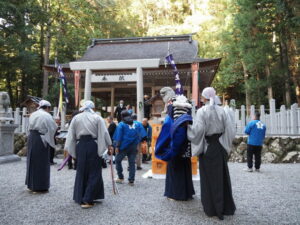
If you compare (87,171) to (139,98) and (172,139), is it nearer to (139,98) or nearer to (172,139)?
(172,139)

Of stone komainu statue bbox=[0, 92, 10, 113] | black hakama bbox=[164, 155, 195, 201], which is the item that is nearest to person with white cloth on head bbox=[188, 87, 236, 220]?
black hakama bbox=[164, 155, 195, 201]

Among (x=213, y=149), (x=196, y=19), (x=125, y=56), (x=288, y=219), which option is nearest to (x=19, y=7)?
(x=125, y=56)

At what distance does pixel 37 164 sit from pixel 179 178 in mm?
2473

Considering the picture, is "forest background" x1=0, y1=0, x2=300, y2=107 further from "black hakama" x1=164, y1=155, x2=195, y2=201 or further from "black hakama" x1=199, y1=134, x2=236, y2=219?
"black hakama" x1=199, y1=134, x2=236, y2=219

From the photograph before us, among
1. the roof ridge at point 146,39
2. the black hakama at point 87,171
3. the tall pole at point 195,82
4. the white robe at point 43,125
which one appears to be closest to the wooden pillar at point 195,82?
the tall pole at point 195,82

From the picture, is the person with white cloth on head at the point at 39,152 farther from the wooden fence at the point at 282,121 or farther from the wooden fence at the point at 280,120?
the wooden fence at the point at 282,121

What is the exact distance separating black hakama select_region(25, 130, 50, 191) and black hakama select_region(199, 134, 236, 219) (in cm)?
283

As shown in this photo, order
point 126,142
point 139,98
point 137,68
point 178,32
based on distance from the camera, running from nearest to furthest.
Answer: point 126,142
point 139,98
point 137,68
point 178,32

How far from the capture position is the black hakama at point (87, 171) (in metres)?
3.98

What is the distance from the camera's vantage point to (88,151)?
4035 millimetres

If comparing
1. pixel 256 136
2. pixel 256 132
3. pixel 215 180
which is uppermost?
pixel 256 132

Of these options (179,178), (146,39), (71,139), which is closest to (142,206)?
(179,178)

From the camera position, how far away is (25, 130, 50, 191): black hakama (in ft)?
15.6

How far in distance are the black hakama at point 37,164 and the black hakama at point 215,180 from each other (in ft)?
9.29
